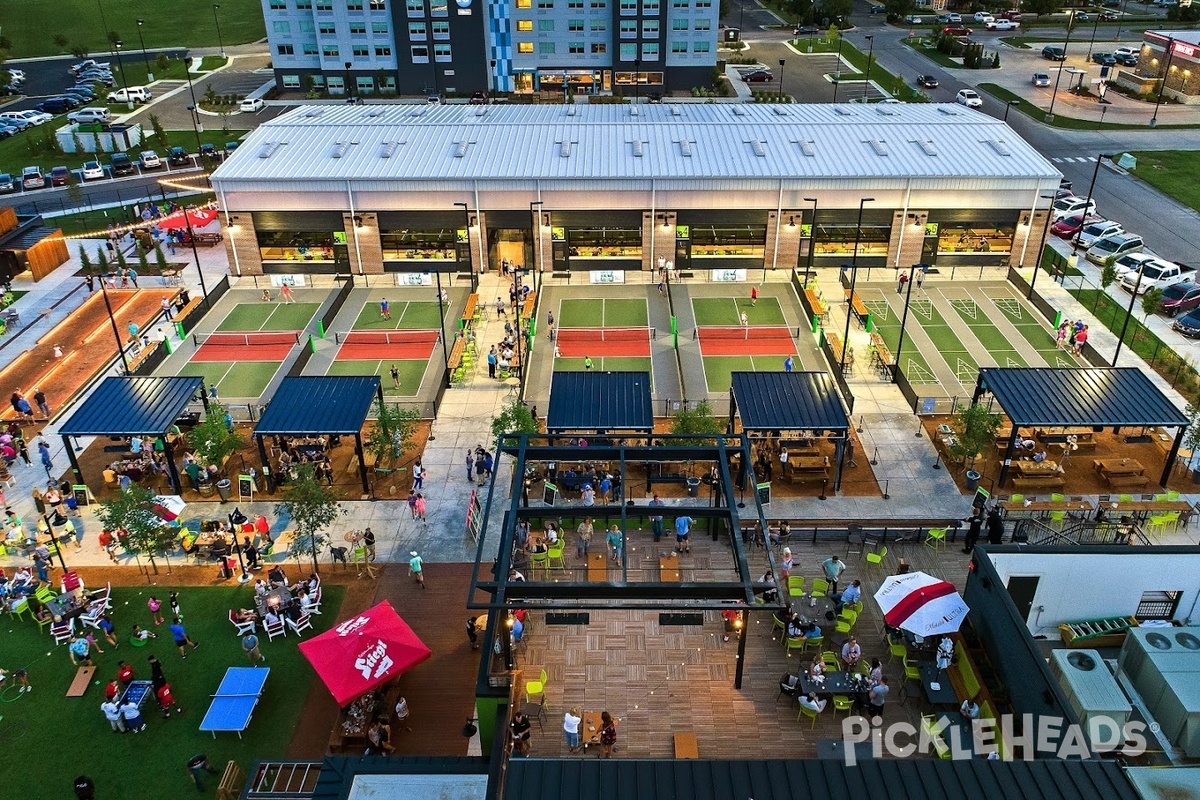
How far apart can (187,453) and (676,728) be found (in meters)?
23.5

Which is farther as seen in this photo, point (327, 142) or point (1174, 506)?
point (327, 142)

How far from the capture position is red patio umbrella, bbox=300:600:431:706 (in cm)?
2270

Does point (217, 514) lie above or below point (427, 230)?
below

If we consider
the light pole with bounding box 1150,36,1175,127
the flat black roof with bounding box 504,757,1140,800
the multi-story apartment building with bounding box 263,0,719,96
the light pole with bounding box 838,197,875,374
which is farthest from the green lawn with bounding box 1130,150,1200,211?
the flat black roof with bounding box 504,757,1140,800

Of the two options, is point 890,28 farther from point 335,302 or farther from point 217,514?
point 217,514

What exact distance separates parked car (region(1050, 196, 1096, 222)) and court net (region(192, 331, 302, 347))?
46754 mm

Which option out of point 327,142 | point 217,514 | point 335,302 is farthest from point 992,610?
point 327,142

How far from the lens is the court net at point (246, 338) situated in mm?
44150

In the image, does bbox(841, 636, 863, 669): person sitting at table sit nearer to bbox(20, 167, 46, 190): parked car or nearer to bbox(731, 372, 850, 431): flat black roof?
bbox(731, 372, 850, 431): flat black roof

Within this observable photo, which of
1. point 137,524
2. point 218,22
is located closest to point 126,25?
point 218,22

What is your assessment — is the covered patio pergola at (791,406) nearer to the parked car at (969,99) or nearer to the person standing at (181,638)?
the person standing at (181,638)

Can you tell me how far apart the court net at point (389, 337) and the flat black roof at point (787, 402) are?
17405 millimetres

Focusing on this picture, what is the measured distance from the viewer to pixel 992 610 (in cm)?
2206

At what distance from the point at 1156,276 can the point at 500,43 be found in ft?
202
